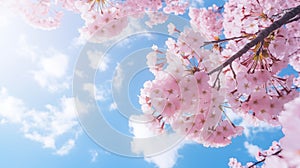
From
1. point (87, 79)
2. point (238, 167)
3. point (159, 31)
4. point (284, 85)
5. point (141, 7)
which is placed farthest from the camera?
point (238, 167)

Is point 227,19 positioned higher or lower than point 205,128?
higher

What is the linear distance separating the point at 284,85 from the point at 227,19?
2079 mm

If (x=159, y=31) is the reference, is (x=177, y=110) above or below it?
below

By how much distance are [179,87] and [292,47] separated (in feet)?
5.38

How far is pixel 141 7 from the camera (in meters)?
6.85

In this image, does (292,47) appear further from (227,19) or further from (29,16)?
(29,16)

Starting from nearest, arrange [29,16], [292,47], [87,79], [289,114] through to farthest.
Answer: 1. [289,114]
2. [292,47]
3. [87,79]
4. [29,16]

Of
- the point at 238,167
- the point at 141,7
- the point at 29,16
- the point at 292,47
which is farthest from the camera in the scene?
the point at 29,16

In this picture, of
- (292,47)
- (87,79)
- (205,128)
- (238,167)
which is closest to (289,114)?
(205,128)

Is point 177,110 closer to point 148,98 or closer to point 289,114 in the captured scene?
point 148,98

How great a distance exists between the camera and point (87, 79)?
14.0ft

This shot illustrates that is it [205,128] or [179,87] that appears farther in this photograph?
[205,128]

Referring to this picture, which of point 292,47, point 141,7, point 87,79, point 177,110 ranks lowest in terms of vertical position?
point 177,110

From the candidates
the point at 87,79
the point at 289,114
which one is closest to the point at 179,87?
the point at 87,79
